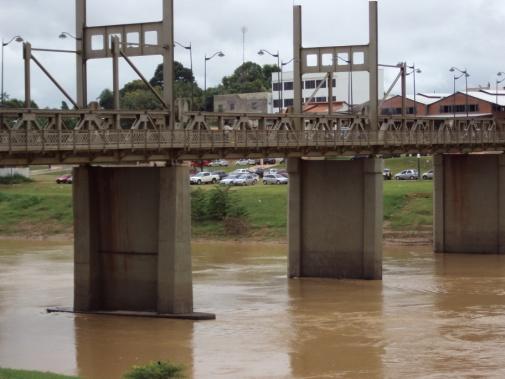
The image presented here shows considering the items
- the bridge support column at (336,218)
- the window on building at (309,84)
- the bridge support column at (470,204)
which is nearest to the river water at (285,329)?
the bridge support column at (336,218)

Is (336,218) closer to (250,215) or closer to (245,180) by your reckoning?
(250,215)

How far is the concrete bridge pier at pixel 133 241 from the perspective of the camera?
4788 centimetres

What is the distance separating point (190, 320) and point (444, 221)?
32.6 meters

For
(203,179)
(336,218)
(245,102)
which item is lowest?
(336,218)

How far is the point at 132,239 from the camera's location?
49312 mm

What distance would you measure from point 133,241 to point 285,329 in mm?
7192

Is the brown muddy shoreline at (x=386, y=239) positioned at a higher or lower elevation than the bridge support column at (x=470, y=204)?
lower

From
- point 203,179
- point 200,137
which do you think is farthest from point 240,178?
point 200,137

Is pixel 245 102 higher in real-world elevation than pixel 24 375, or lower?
higher

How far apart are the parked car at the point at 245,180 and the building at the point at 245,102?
27.1ft

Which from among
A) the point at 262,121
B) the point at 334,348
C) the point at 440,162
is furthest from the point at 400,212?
the point at 334,348

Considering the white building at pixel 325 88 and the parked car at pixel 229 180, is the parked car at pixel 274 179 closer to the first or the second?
the parked car at pixel 229 180

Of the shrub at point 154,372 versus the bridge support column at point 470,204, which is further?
the bridge support column at point 470,204

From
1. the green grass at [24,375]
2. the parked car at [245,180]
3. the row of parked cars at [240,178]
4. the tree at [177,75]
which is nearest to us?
the green grass at [24,375]
